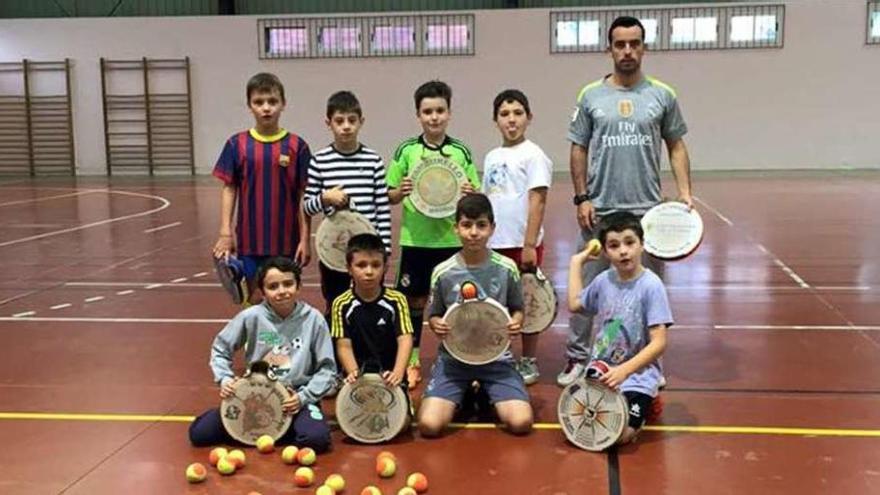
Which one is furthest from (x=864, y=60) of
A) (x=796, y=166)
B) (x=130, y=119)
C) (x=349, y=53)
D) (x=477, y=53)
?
(x=130, y=119)

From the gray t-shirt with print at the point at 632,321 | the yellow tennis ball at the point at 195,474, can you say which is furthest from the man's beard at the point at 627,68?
the yellow tennis ball at the point at 195,474

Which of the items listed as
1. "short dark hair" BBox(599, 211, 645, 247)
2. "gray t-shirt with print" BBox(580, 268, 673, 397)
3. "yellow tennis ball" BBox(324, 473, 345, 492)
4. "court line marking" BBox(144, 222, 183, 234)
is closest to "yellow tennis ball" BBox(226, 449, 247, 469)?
"yellow tennis ball" BBox(324, 473, 345, 492)

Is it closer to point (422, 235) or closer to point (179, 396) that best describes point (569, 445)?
point (422, 235)

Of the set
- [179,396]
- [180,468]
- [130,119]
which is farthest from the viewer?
[130,119]

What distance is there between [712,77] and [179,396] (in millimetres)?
19178

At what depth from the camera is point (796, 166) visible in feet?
72.5

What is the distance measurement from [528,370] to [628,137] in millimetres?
1523

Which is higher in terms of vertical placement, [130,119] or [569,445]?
[130,119]

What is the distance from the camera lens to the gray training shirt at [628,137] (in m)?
5.01

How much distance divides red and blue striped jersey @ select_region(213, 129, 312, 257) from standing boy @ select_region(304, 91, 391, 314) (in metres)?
0.13

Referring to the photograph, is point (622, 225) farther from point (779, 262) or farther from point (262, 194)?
point (779, 262)

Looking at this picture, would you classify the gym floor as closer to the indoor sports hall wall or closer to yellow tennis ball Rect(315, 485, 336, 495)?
yellow tennis ball Rect(315, 485, 336, 495)

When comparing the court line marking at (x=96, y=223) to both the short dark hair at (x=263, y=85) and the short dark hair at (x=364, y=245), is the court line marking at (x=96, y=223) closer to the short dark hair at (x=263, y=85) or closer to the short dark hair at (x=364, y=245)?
the short dark hair at (x=263, y=85)

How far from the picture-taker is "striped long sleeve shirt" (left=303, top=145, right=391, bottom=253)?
203 inches
